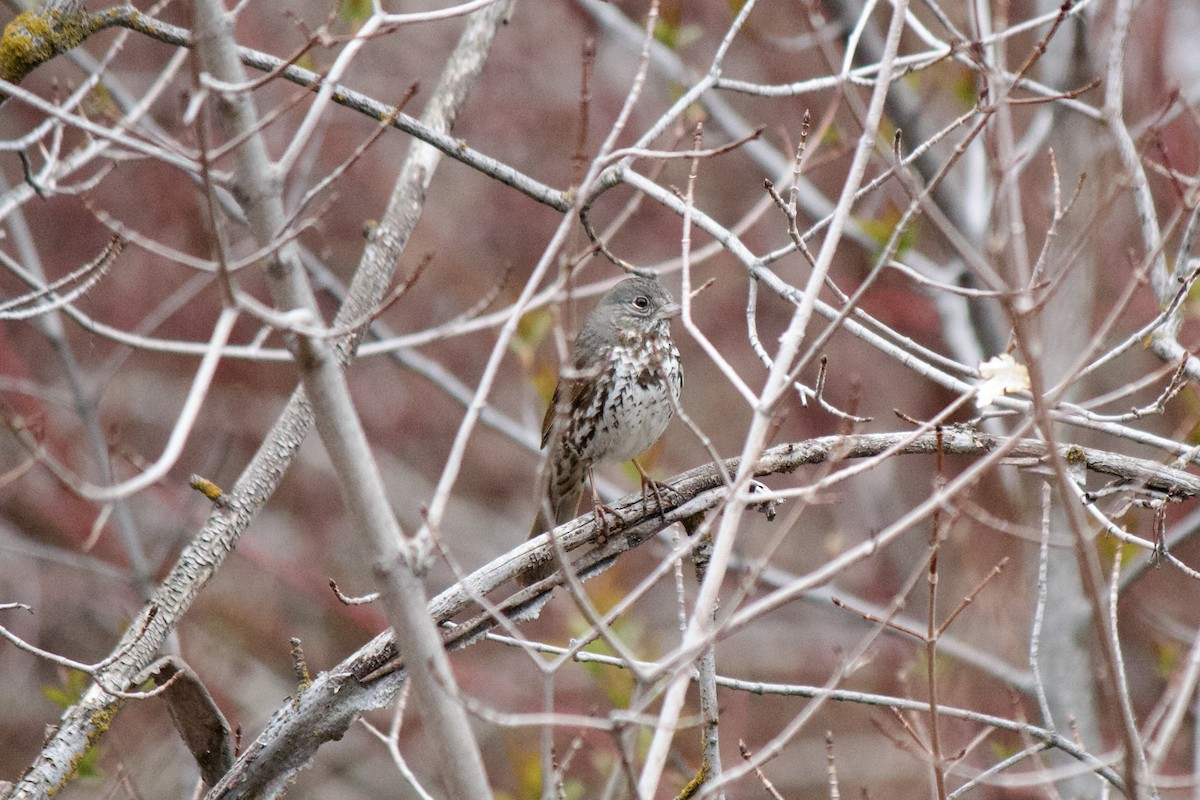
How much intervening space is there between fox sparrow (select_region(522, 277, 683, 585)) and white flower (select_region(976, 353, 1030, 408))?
197 centimetres

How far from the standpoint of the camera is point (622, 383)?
5309 millimetres

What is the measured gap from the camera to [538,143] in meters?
10.1

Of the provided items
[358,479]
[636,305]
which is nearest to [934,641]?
[358,479]

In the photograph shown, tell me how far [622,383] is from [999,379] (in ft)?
7.51

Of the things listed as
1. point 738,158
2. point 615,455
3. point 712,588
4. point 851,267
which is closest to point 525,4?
point 738,158

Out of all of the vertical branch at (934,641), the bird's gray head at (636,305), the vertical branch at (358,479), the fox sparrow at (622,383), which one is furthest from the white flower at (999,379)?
the bird's gray head at (636,305)

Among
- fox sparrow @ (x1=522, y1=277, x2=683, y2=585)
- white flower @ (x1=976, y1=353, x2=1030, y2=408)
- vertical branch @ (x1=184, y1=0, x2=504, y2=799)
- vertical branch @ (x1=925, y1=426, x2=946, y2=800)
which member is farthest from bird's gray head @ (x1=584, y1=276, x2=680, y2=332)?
vertical branch @ (x1=184, y1=0, x2=504, y2=799)

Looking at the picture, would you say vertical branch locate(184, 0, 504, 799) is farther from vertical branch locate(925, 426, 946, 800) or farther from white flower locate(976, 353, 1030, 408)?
white flower locate(976, 353, 1030, 408)

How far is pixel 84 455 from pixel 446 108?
519 centimetres

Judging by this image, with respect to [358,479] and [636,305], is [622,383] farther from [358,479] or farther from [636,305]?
[358,479]

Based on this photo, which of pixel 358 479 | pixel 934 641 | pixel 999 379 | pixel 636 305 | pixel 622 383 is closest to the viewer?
pixel 358 479

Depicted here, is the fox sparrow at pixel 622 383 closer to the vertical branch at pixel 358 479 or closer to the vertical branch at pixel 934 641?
the vertical branch at pixel 934 641

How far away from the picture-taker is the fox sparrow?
530 cm

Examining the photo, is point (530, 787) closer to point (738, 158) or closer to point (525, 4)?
point (738, 158)
